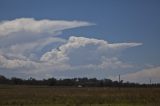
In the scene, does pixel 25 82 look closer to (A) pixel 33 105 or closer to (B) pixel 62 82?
(B) pixel 62 82

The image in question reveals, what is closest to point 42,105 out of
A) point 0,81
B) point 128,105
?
point 128,105

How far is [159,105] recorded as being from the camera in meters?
31.8

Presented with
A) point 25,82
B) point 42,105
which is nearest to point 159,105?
point 42,105

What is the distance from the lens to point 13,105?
35562 mm

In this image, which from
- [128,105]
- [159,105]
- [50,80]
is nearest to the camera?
[159,105]

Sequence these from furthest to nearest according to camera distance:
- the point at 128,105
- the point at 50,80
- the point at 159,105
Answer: the point at 50,80 → the point at 128,105 → the point at 159,105

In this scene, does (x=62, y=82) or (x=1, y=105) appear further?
(x=62, y=82)

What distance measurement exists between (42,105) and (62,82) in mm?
164438

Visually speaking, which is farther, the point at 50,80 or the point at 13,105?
the point at 50,80

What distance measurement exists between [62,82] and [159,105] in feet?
554

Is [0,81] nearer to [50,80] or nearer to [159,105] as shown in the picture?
[50,80]

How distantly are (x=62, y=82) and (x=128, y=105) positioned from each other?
165 m

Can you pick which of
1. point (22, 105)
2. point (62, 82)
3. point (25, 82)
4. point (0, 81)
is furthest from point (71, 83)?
point (22, 105)

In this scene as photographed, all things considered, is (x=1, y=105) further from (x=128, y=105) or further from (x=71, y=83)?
(x=71, y=83)
